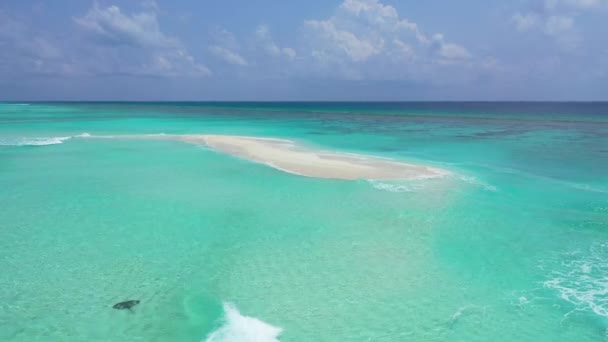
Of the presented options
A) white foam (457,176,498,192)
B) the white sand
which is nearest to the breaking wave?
the white sand

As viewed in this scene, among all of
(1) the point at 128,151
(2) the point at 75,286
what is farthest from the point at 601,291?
(1) the point at 128,151

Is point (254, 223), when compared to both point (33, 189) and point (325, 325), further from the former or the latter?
point (33, 189)

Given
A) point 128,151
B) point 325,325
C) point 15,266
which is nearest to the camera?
point 325,325

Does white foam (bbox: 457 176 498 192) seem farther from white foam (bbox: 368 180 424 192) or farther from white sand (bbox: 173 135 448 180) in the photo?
white foam (bbox: 368 180 424 192)

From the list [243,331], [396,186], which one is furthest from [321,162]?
[243,331]

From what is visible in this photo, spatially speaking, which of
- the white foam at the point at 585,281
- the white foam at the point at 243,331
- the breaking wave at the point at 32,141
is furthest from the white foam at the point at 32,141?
the white foam at the point at 585,281

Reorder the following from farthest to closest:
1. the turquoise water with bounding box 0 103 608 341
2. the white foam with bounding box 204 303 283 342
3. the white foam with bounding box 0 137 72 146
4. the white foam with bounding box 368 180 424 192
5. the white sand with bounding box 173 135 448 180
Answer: the white foam with bounding box 0 137 72 146 → the white sand with bounding box 173 135 448 180 → the white foam with bounding box 368 180 424 192 → the turquoise water with bounding box 0 103 608 341 → the white foam with bounding box 204 303 283 342
